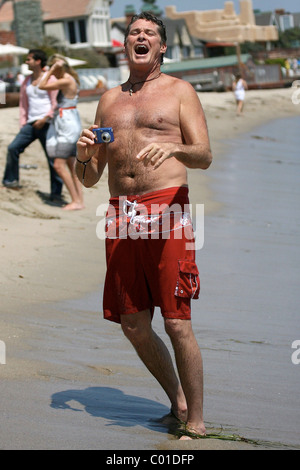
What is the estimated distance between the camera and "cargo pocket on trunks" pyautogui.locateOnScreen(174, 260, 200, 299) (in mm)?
3764

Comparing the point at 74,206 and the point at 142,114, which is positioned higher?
the point at 142,114

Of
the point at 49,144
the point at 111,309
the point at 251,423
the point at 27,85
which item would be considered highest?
the point at 27,85

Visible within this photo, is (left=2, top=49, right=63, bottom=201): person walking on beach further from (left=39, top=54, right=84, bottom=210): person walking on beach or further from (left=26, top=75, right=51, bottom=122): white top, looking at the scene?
(left=39, top=54, right=84, bottom=210): person walking on beach

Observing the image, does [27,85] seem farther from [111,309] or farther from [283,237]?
[111,309]

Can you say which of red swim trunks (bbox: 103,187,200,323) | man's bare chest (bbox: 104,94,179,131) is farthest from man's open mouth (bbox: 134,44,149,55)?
red swim trunks (bbox: 103,187,200,323)

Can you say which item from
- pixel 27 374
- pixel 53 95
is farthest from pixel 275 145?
pixel 27 374

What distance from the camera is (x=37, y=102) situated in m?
10.1

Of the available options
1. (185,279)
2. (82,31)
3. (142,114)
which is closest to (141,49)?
(142,114)

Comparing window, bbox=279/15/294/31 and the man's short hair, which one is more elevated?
window, bbox=279/15/294/31

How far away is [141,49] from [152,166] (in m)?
0.59

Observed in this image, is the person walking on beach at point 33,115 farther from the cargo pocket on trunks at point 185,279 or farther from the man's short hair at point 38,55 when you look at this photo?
the cargo pocket on trunks at point 185,279

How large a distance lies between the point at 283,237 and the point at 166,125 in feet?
17.4

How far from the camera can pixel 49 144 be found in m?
9.95

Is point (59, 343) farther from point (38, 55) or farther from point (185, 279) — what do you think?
point (38, 55)
